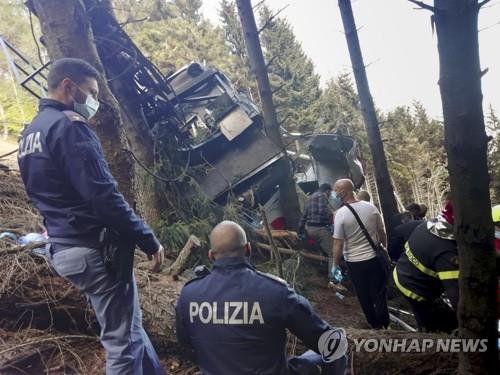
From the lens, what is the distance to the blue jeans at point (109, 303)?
2.00 meters

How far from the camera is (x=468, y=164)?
1.73 meters

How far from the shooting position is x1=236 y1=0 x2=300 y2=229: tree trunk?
7.00 metres

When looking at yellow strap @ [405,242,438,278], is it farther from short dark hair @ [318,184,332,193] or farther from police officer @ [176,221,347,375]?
short dark hair @ [318,184,332,193]

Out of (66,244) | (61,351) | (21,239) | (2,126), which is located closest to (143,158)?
(21,239)

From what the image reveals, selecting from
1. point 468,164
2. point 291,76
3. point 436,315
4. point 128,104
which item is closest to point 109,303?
point 468,164

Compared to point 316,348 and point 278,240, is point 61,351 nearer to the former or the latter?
point 316,348

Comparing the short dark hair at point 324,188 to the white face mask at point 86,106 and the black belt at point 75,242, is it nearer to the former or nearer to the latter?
the white face mask at point 86,106

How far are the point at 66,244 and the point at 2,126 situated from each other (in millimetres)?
12472

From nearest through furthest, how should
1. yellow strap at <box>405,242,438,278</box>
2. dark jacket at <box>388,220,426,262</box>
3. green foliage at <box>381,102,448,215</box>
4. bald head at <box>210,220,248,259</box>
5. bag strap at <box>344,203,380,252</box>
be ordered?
bald head at <box>210,220,248,259</box> → yellow strap at <box>405,242,438,278</box> → bag strap at <box>344,203,380,252</box> → dark jacket at <box>388,220,426,262</box> → green foliage at <box>381,102,448,215</box>

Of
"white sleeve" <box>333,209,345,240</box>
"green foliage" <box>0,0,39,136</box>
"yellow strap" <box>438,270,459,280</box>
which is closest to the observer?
"yellow strap" <box>438,270,459,280</box>

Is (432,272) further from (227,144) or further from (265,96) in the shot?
(265,96)

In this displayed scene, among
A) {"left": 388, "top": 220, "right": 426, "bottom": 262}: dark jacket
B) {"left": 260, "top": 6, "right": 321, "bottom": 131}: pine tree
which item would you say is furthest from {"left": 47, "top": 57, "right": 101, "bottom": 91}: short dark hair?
{"left": 260, "top": 6, "right": 321, "bottom": 131}: pine tree

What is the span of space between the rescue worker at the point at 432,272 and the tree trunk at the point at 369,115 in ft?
13.0

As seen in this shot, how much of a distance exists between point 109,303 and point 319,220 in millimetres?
4547
